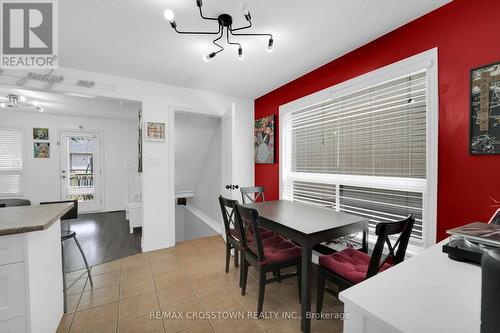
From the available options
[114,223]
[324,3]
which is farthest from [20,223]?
[114,223]

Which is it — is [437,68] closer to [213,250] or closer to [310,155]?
[310,155]

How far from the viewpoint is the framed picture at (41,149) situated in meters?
4.82

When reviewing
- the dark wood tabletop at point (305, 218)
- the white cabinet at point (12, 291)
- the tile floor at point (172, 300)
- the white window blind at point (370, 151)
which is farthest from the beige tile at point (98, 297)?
the white window blind at point (370, 151)

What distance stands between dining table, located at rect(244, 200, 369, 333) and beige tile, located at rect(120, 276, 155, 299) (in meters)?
1.36

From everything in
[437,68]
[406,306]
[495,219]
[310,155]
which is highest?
[437,68]

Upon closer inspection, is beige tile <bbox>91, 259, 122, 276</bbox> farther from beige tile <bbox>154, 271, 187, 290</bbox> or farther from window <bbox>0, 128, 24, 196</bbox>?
window <bbox>0, 128, 24, 196</bbox>

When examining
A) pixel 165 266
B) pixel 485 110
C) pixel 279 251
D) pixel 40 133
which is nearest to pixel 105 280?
pixel 165 266

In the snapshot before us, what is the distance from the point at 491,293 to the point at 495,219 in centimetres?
126

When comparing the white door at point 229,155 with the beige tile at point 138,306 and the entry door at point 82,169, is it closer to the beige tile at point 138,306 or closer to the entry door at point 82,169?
the beige tile at point 138,306

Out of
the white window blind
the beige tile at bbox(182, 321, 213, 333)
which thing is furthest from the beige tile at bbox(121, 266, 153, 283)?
the white window blind

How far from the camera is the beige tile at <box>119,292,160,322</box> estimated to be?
1.78 meters

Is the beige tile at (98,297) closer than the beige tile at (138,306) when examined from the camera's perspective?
No

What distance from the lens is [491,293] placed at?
0.40 m

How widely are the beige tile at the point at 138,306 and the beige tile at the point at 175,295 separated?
0.06 m
